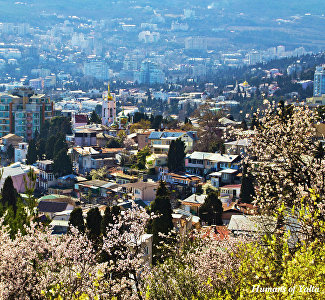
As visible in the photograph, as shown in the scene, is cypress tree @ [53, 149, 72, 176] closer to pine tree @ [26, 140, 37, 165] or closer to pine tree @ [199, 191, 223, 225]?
pine tree @ [26, 140, 37, 165]

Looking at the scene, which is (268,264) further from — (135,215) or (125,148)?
(125,148)

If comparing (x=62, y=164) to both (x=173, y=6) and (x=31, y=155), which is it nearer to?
(x=31, y=155)

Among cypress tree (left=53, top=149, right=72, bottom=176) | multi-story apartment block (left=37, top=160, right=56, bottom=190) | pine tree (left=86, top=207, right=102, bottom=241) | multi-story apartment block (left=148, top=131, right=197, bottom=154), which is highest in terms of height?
multi-story apartment block (left=148, top=131, right=197, bottom=154)

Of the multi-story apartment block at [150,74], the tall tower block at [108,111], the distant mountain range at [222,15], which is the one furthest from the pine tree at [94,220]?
the distant mountain range at [222,15]

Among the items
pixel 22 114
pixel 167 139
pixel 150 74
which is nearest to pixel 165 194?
pixel 167 139

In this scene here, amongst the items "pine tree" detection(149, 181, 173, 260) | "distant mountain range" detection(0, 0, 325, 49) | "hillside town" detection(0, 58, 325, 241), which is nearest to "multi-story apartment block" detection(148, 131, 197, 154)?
"hillside town" detection(0, 58, 325, 241)

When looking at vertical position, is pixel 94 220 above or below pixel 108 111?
below
